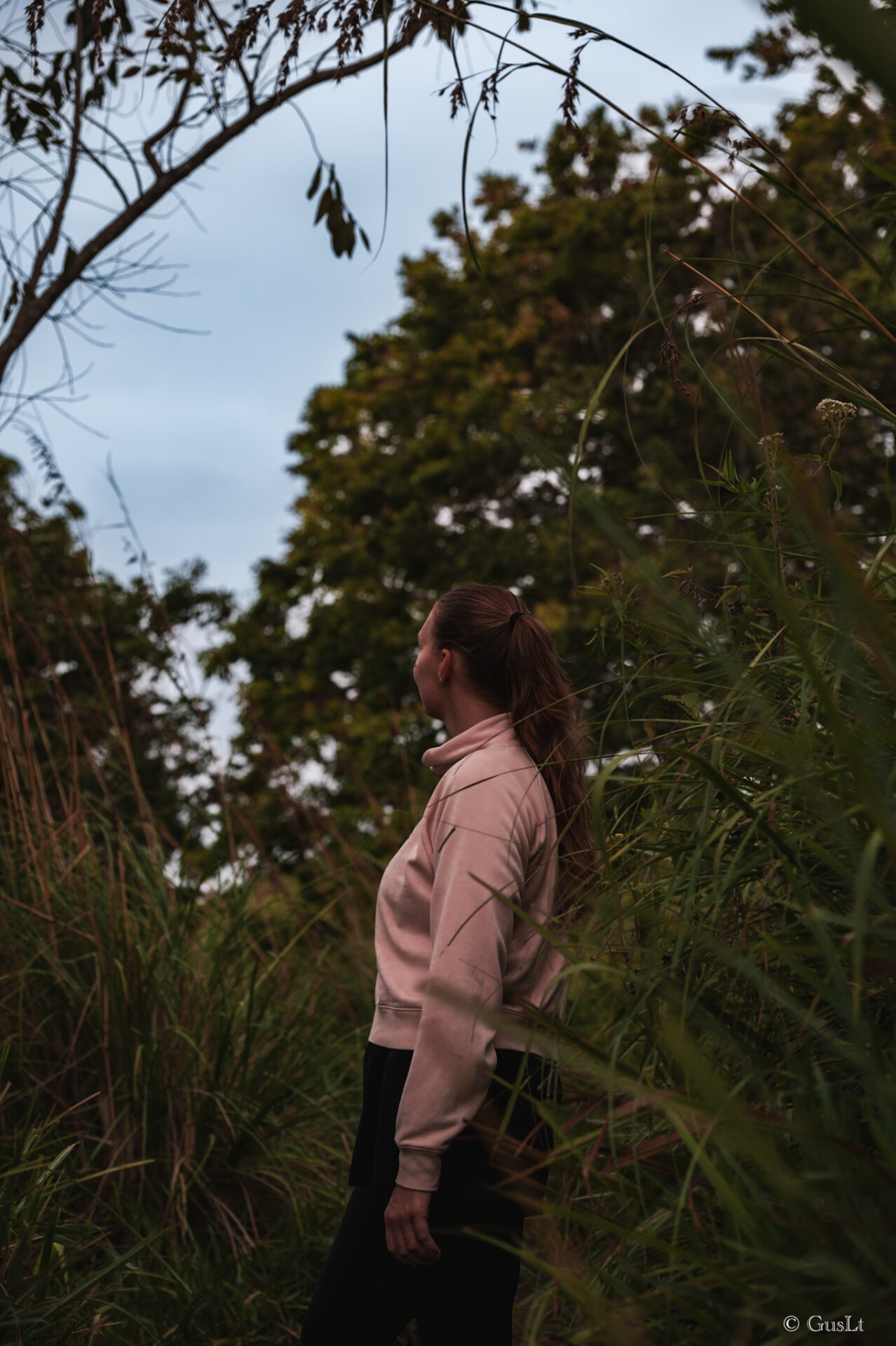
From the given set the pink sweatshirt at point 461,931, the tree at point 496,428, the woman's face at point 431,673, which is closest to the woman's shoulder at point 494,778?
the pink sweatshirt at point 461,931

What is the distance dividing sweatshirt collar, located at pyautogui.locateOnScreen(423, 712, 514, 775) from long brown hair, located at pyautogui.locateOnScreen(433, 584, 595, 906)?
0.03 meters

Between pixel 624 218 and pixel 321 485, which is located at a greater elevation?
pixel 624 218

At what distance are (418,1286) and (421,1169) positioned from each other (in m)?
0.24

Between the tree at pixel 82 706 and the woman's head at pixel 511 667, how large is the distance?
1.52 metres

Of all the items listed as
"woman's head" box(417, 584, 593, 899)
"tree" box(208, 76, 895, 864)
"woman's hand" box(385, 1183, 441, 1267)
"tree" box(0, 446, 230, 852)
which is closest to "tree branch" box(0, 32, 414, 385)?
"tree" box(0, 446, 230, 852)

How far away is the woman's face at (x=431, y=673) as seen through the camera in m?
2.28

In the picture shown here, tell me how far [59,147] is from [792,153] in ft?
45.7

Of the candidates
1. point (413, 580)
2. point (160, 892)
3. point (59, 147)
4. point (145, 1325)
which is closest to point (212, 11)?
point (59, 147)

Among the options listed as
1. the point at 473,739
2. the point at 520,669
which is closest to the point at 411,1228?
the point at 473,739

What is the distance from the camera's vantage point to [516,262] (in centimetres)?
1606

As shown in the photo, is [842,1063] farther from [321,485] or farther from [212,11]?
[321,485]

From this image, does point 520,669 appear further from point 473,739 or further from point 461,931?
point 461,931

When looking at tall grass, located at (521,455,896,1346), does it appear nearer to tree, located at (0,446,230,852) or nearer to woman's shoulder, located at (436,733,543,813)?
woman's shoulder, located at (436,733,543,813)

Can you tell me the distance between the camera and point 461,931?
5.92 feet
